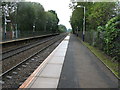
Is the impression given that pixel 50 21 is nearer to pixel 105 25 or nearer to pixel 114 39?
pixel 105 25

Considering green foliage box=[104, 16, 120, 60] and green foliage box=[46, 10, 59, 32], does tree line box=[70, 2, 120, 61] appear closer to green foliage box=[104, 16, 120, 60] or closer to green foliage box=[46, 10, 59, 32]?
green foliage box=[104, 16, 120, 60]

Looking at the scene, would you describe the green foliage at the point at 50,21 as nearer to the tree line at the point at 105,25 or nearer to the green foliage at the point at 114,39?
the tree line at the point at 105,25

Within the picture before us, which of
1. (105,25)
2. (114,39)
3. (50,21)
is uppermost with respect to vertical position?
(50,21)

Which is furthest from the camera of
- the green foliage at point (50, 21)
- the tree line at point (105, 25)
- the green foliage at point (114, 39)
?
the green foliage at point (50, 21)

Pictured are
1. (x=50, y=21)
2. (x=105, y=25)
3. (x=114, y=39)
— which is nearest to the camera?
(x=114, y=39)

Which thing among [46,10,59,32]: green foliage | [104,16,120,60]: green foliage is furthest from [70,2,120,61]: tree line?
[46,10,59,32]: green foliage

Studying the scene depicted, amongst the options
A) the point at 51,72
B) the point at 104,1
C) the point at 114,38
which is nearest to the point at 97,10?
the point at 104,1

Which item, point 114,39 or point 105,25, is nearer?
point 114,39

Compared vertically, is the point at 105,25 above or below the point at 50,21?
below

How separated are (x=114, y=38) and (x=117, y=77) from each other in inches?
194

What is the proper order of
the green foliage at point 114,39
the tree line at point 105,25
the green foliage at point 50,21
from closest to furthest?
1. the green foliage at point 114,39
2. the tree line at point 105,25
3. the green foliage at point 50,21

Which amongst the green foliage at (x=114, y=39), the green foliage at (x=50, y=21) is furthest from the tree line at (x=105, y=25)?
the green foliage at (x=50, y=21)

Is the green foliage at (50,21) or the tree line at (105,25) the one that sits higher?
the green foliage at (50,21)

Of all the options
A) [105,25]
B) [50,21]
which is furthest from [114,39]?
[50,21]
